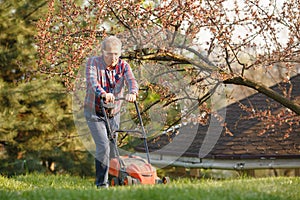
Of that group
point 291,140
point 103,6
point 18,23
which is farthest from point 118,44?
point 18,23

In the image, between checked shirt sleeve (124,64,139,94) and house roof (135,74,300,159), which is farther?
house roof (135,74,300,159)

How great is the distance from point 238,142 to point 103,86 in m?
4.96

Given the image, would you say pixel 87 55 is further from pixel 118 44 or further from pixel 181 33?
pixel 118 44

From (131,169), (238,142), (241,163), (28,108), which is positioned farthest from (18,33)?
(131,169)

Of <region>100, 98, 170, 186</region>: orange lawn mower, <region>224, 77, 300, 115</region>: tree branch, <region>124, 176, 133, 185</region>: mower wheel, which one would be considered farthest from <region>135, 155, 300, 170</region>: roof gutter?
<region>124, 176, 133, 185</region>: mower wheel

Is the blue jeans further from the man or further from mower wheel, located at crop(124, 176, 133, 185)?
mower wheel, located at crop(124, 176, 133, 185)

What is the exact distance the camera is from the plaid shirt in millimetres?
5957

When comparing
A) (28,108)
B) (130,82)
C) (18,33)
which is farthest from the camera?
(28,108)

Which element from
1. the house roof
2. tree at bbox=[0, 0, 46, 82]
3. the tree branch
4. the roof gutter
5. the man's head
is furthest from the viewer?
tree at bbox=[0, 0, 46, 82]

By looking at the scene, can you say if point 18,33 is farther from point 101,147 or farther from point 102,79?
point 101,147

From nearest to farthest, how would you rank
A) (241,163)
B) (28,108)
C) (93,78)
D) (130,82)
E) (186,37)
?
1. (93,78)
2. (130,82)
3. (186,37)
4. (241,163)
5. (28,108)

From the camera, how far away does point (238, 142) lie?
33.9 feet

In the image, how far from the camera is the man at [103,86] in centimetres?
590

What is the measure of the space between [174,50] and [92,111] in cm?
232
